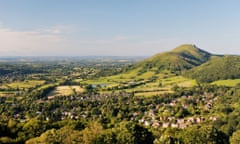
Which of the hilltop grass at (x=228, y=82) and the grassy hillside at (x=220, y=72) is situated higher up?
the grassy hillside at (x=220, y=72)

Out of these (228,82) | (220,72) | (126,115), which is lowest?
(126,115)

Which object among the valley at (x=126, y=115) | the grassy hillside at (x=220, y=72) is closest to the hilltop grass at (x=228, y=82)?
the valley at (x=126, y=115)

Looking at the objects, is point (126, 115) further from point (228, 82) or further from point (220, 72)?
point (220, 72)

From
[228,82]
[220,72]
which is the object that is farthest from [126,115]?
[220,72]

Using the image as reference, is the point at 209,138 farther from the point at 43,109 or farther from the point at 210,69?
the point at 210,69

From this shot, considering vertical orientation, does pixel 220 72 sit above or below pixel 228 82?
above

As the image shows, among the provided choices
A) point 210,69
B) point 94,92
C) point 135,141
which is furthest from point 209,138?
point 210,69

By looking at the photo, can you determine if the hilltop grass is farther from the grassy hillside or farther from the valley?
the grassy hillside

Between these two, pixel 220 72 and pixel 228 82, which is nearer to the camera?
pixel 228 82

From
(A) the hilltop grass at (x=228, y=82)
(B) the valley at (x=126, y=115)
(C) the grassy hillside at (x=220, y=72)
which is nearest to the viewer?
(B) the valley at (x=126, y=115)

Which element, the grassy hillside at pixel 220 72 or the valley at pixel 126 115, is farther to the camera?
the grassy hillside at pixel 220 72

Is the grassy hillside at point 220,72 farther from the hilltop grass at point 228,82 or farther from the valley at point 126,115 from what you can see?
the hilltop grass at point 228,82

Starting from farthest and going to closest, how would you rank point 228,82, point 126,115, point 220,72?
point 220,72, point 228,82, point 126,115
